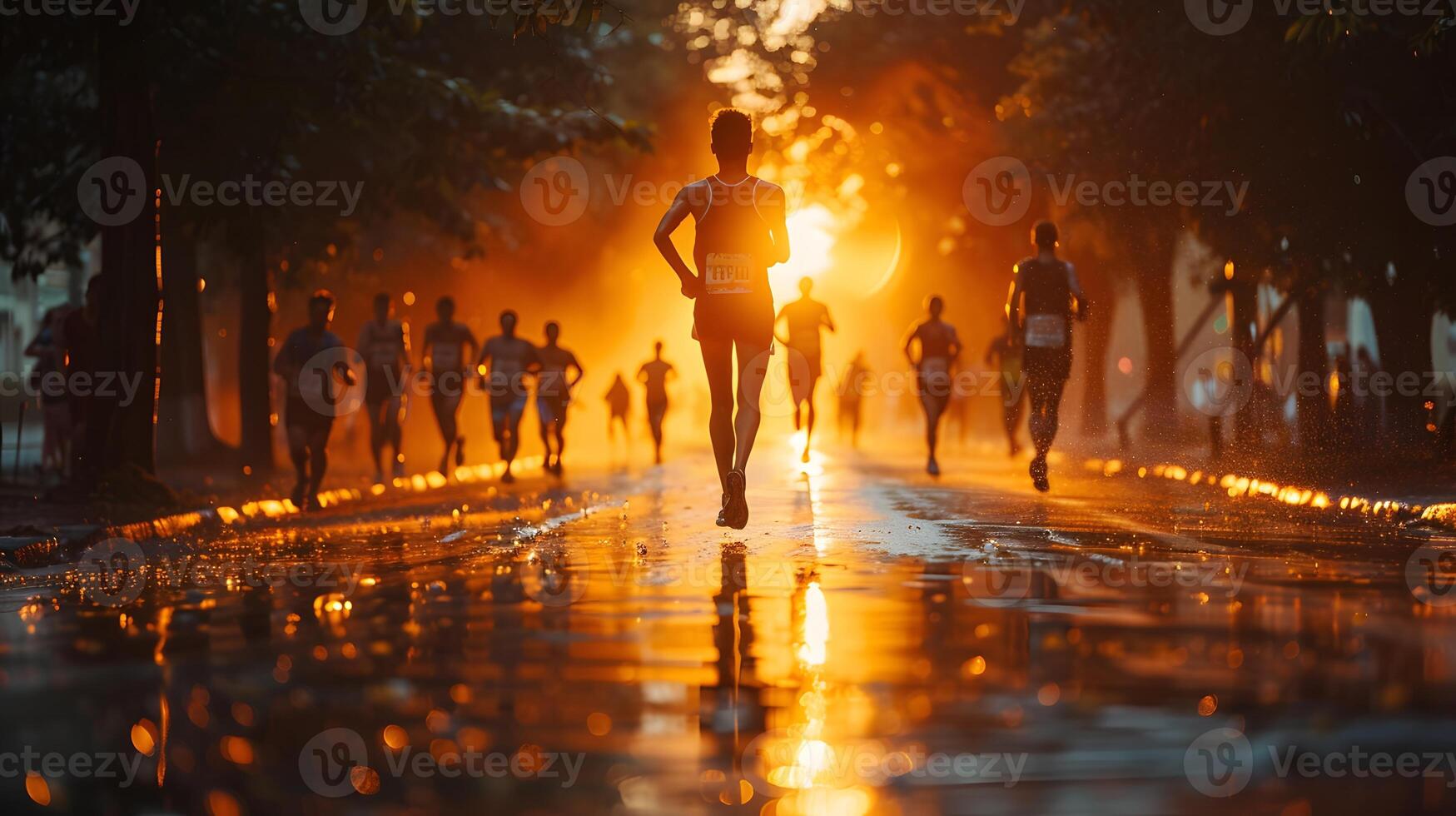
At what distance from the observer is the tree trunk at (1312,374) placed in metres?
24.0

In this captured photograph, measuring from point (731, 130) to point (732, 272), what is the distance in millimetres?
860

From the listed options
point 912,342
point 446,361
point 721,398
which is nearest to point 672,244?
point 721,398

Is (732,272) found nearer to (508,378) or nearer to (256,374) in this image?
(508,378)

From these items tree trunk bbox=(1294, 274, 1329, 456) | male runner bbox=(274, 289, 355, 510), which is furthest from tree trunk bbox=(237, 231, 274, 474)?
tree trunk bbox=(1294, 274, 1329, 456)

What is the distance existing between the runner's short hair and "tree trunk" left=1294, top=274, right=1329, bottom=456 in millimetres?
12117

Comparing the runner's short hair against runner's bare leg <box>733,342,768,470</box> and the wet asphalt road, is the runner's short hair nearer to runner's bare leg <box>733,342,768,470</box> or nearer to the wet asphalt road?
runner's bare leg <box>733,342,768,470</box>

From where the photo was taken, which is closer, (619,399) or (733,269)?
(733,269)

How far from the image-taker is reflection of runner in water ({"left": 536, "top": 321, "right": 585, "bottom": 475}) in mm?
25906

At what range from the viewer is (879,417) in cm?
8656

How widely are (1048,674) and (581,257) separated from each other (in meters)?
44.4

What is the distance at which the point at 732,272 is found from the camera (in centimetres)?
1268

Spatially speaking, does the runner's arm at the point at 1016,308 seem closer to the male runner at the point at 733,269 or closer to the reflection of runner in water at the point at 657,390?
the male runner at the point at 733,269

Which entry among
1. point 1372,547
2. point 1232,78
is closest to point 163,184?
point 1232,78

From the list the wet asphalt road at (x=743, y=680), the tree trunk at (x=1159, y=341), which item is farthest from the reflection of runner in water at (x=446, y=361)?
the tree trunk at (x=1159, y=341)
